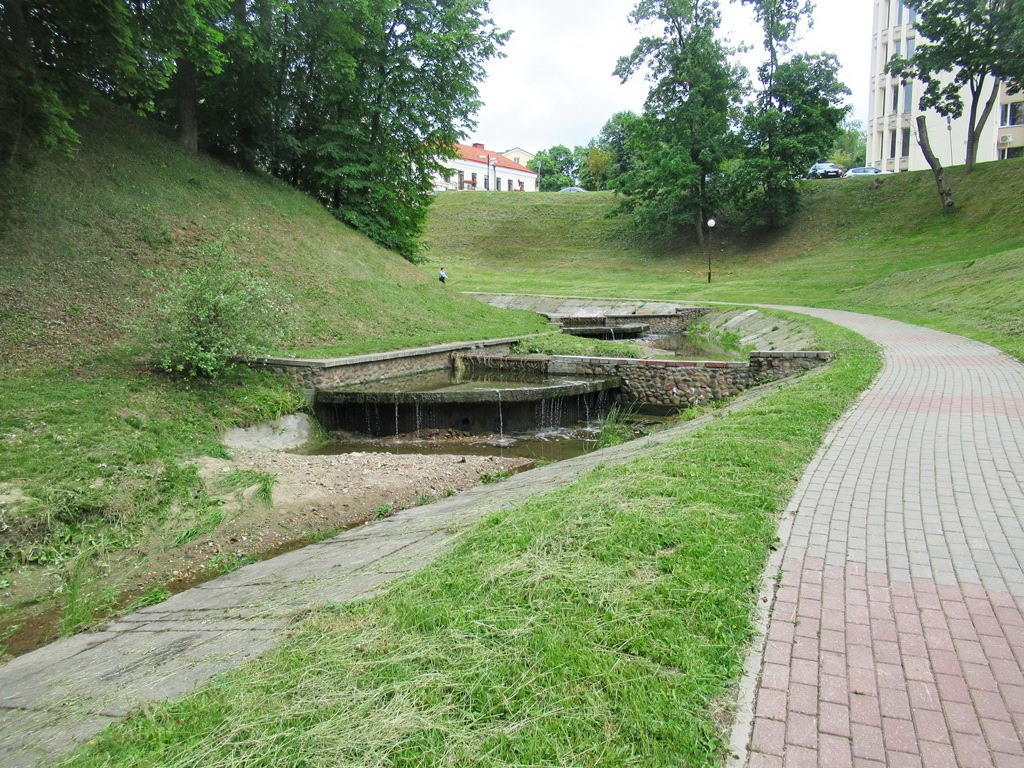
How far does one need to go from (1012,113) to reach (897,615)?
2417 inches

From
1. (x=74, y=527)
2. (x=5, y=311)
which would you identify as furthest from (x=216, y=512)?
(x=5, y=311)

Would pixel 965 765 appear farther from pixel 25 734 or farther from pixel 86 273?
pixel 86 273

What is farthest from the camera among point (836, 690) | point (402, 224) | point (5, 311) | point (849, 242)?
point (849, 242)

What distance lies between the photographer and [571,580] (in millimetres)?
3781

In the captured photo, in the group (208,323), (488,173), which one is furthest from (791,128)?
(488,173)

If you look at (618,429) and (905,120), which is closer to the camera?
(618,429)

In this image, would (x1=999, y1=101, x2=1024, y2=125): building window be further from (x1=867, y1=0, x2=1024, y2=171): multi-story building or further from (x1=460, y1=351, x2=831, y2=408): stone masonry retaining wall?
(x1=460, y1=351, x2=831, y2=408): stone masonry retaining wall

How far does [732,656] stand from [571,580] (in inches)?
40.5

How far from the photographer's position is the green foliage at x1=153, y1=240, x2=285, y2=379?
479 inches

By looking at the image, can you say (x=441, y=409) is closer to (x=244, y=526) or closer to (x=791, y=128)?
(x=244, y=526)

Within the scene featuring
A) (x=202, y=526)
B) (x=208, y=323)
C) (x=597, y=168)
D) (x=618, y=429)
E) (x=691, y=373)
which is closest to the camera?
(x=202, y=526)

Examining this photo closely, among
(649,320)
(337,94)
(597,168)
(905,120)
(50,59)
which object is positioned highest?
(597,168)

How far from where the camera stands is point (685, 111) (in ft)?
137

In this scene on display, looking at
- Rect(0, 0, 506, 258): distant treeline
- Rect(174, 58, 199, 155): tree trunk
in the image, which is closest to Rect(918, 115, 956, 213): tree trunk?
Rect(0, 0, 506, 258): distant treeline
